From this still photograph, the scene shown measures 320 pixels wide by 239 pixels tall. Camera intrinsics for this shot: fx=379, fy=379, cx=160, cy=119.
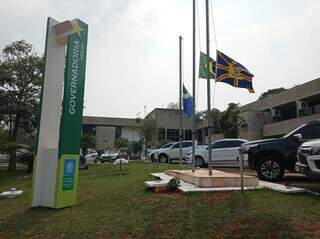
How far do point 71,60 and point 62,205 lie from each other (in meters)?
3.76

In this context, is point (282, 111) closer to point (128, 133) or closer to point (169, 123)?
point (169, 123)

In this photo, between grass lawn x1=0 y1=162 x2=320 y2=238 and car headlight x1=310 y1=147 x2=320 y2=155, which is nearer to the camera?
grass lawn x1=0 y1=162 x2=320 y2=238

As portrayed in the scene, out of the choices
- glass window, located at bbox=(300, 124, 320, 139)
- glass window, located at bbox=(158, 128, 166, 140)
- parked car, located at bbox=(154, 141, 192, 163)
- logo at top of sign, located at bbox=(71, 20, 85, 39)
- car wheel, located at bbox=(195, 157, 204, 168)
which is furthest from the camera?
glass window, located at bbox=(158, 128, 166, 140)

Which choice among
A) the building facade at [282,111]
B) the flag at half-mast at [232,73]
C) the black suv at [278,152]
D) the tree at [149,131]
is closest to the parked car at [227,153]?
the black suv at [278,152]

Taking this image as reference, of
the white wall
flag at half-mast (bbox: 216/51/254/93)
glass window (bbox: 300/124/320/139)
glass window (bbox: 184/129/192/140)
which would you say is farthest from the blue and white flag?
the white wall

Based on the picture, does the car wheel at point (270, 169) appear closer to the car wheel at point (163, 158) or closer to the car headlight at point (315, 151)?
the car headlight at point (315, 151)

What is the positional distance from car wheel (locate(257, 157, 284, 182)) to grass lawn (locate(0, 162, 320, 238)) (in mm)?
2701

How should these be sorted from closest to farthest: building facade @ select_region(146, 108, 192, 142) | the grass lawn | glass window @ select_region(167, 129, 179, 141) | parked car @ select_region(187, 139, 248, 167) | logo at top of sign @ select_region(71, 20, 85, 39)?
the grass lawn → logo at top of sign @ select_region(71, 20, 85, 39) → parked car @ select_region(187, 139, 248, 167) → building facade @ select_region(146, 108, 192, 142) → glass window @ select_region(167, 129, 179, 141)

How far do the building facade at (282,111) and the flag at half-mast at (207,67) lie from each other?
19.3 meters

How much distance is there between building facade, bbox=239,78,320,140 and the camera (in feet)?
108

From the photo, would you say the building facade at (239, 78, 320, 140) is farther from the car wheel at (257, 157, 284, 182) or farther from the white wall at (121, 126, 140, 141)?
the white wall at (121, 126, 140, 141)

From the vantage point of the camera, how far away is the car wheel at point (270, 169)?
12.1m

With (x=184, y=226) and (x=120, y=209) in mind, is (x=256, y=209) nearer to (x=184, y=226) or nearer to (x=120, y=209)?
(x=184, y=226)

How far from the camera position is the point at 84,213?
28.2ft
